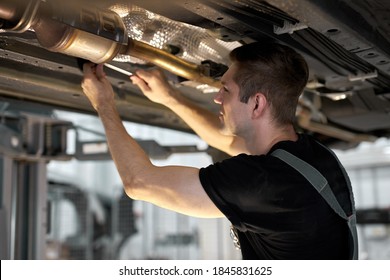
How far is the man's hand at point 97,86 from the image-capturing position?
1638 mm

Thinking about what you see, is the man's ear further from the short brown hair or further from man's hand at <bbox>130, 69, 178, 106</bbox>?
man's hand at <bbox>130, 69, 178, 106</bbox>

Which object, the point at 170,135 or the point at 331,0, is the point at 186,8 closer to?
the point at 331,0

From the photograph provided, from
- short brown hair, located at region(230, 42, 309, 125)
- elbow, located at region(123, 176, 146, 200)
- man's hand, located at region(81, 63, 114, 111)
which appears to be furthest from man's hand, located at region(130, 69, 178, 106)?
elbow, located at region(123, 176, 146, 200)

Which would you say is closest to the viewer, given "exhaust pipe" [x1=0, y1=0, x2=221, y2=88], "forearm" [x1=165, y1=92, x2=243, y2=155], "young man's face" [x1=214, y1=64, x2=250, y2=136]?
"exhaust pipe" [x1=0, y1=0, x2=221, y2=88]

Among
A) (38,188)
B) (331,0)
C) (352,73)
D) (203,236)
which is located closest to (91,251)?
(203,236)

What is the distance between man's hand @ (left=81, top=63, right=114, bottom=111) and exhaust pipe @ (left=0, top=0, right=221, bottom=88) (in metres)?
0.15

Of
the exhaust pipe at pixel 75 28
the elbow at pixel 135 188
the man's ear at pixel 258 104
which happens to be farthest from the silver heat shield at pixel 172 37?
the elbow at pixel 135 188

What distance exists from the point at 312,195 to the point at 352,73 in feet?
2.22

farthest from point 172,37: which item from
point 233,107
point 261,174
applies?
point 261,174

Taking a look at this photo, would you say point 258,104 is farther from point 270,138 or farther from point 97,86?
point 97,86

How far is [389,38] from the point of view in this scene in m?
1.72

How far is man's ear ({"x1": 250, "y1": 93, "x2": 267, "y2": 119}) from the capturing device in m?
1.63

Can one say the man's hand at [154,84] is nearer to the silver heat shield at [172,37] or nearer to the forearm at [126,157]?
the silver heat shield at [172,37]

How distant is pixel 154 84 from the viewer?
186 cm
